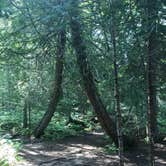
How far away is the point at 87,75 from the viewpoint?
11.4m

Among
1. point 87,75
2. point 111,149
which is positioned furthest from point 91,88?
point 111,149

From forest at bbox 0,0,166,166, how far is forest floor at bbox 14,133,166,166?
0.11ft

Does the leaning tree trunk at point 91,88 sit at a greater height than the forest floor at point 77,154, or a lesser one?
greater

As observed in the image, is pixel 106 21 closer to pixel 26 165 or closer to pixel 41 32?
pixel 41 32

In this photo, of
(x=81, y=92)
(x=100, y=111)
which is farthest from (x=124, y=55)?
(x=81, y=92)

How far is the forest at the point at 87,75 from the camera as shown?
7.12m

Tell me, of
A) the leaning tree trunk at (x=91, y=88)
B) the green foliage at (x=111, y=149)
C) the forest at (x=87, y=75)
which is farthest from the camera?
the green foliage at (x=111, y=149)

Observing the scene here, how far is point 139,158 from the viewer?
11039 millimetres

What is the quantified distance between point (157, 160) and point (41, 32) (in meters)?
5.54

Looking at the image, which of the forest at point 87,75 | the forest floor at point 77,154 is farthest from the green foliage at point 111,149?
the forest floor at point 77,154

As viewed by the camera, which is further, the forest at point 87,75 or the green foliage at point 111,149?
the green foliage at point 111,149

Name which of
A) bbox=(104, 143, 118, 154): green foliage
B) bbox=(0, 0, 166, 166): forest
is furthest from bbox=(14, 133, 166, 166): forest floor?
bbox=(104, 143, 118, 154): green foliage

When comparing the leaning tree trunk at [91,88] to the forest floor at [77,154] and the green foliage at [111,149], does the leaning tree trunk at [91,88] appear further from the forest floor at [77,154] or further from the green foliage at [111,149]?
the forest floor at [77,154]

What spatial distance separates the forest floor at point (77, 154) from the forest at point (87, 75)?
3 cm
